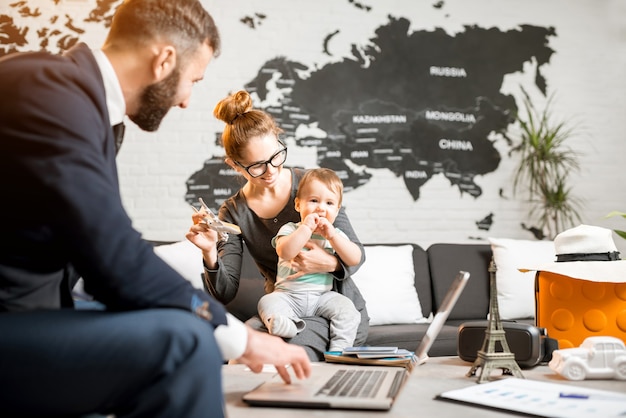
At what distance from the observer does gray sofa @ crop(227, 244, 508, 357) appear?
3277 millimetres

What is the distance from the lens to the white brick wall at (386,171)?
4.31m

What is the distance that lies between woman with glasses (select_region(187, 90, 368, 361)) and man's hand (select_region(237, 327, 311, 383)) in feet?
3.54

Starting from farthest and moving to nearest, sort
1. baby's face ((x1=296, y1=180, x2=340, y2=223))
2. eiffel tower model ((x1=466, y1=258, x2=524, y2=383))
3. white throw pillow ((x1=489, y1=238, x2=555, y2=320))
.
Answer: white throw pillow ((x1=489, y1=238, x2=555, y2=320)) → baby's face ((x1=296, y1=180, x2=340, y2=223)) → eiffel tower model ((x1=466, y1=258, x2=524, y2=383))

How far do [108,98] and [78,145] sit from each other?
1.12 feet

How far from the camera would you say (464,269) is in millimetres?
3906

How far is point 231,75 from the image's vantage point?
444 cm

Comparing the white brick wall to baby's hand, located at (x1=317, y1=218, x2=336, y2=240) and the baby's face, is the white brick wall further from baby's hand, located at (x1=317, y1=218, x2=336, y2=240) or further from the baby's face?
baby's hand, located at (x1=317, y1=218, x2=336, y2=240)

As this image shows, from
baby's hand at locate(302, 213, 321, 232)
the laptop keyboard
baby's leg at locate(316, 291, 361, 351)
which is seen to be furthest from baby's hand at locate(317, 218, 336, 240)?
the laptop keyboard

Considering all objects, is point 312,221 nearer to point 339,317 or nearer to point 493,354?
point 339,317

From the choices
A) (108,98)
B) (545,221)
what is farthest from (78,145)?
(545,221)

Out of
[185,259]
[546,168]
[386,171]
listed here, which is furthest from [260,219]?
[546,168]

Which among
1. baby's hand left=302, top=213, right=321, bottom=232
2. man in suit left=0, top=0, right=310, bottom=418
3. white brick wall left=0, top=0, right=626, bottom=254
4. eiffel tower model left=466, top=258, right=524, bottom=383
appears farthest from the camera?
white brick wall left=0, top=0, right=626, bottom=254

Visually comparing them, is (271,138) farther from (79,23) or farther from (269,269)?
(79,23)

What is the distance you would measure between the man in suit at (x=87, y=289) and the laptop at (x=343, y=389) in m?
0.07
